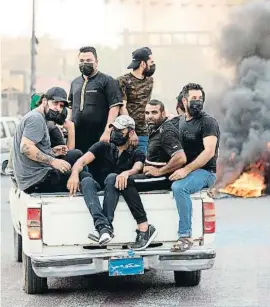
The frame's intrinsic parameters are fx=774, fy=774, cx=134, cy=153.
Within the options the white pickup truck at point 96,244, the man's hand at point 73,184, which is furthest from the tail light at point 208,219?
the man's hand at point 73,184

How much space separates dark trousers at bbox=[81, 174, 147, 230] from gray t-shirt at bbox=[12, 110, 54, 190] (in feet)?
1.63

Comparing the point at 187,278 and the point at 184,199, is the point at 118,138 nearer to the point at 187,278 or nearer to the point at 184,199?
the point at 184,199

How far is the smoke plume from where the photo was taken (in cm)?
1994

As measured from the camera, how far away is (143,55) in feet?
28.0

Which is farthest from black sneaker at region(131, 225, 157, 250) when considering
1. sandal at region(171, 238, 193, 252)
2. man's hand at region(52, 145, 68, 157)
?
man's hand at region(52, 145, 68, 157)

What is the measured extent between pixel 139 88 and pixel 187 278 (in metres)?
2.21

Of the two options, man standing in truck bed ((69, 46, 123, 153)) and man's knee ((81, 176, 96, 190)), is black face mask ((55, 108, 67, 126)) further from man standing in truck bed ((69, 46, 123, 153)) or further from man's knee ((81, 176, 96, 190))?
man's knee ((81, 176, 96, 190))

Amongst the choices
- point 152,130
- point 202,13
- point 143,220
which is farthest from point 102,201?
point 202,13

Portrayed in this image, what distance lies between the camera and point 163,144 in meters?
7.40

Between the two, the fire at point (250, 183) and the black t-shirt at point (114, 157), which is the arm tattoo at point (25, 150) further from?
the fire at point (250, 183)

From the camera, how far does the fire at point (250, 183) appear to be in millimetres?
17250

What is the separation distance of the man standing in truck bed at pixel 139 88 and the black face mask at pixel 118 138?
3.41 ft

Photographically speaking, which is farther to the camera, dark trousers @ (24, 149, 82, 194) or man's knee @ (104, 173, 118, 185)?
dark trousers @ (24, 149, 82, 194)

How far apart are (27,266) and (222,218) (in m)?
6.43
